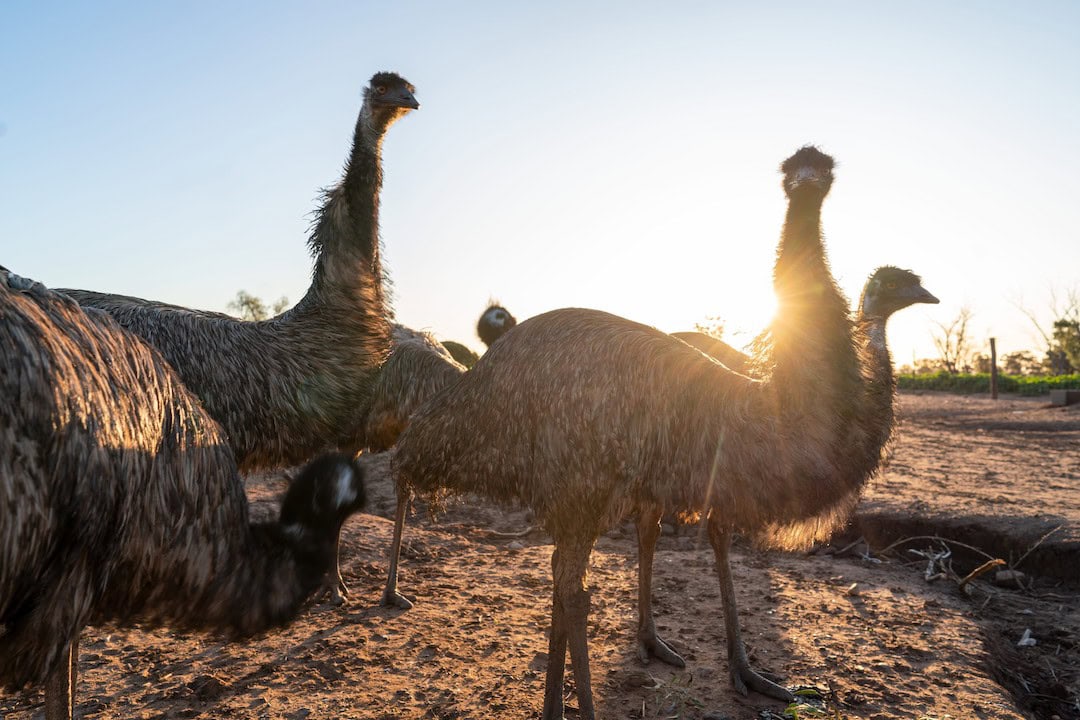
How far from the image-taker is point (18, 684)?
73.1 inches

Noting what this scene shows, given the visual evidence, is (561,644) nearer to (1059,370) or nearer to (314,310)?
(314,310)

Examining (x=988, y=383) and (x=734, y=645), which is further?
(x=988, y=383)

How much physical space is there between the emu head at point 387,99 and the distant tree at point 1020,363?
6001 centimetres

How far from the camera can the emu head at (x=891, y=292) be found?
17.0 feet

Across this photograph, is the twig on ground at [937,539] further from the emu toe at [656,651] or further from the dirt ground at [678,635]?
the emu toe at [656,651]

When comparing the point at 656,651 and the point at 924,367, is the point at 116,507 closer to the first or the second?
the point at 656,651

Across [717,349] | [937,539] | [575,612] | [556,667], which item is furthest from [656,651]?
[937,539]

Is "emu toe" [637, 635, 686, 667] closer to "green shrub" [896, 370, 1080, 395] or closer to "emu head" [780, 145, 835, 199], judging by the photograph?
"emu head" [780, 145, 835, 199]

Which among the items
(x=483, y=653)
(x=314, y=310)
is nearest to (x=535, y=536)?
(x=483, y=653)

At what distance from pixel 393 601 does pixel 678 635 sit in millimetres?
2048

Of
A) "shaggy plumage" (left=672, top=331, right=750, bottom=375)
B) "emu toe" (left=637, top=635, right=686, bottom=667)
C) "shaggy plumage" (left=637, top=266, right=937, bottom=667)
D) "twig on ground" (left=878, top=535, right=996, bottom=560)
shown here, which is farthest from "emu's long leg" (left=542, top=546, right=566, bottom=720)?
"twig on ground" (left=878, top=535, right=996, bottom=560)

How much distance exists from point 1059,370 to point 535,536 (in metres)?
50.5

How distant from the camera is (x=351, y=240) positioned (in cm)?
471

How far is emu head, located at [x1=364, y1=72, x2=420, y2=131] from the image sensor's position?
5.19m
